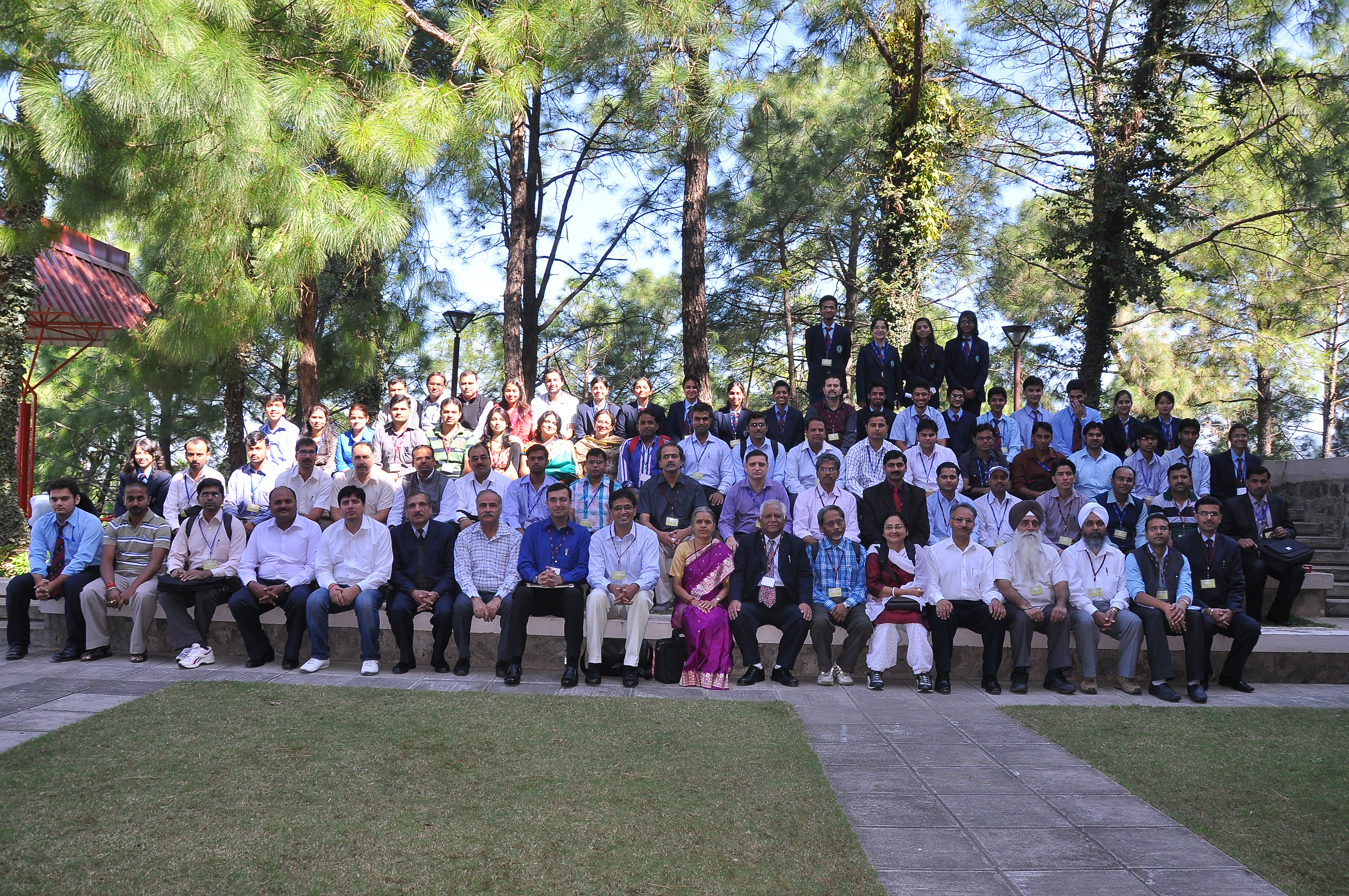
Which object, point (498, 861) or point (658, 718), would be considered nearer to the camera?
point (498, 861)

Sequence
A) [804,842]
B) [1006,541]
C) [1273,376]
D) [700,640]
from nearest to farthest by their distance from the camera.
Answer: [804,842], [700,640], [1006,541], [1273,376]

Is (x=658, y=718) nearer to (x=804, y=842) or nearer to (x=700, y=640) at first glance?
(x=700, y=640)

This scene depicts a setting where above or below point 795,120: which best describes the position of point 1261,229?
below

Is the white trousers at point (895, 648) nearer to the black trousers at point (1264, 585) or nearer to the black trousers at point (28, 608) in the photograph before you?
the black trousers at point (1264, 585)

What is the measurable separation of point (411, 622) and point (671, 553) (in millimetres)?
2146

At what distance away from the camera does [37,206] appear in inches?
385

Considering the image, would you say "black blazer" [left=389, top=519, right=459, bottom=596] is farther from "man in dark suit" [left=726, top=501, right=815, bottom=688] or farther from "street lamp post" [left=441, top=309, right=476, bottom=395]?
"street lamp post" [left=441, top=309, right=476, bottom=395]

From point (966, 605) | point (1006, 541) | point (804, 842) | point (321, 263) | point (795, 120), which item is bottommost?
point (804, 842)

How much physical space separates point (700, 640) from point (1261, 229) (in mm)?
12291

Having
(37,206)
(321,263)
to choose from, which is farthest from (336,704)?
(37,206)

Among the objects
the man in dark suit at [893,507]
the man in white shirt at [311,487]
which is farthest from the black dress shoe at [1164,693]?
the man in white shirt at [311,487]

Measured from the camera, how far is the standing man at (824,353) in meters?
10.4

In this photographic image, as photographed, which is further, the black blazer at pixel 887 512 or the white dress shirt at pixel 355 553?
the black blazer at pixel 887 512

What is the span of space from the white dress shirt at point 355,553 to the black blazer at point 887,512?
3802 millimetres
